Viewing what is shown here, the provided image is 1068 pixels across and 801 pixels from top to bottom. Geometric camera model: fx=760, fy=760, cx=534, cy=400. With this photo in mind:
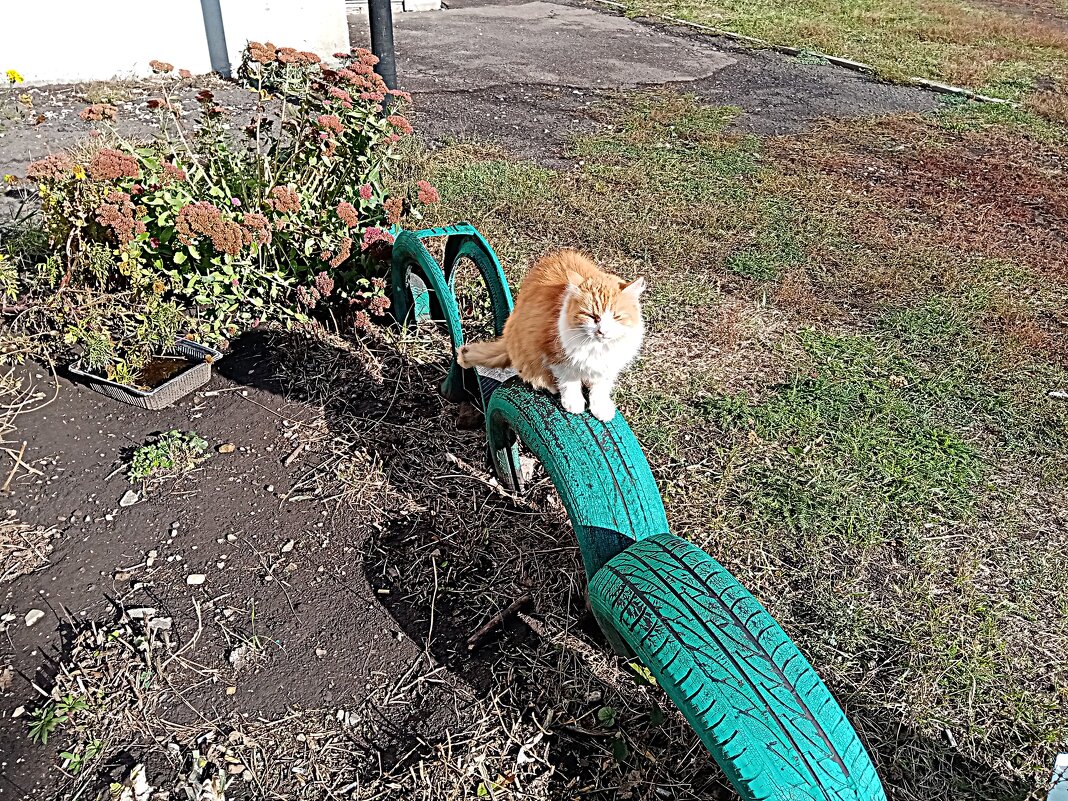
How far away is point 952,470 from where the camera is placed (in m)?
3.14

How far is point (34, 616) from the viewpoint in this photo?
7.93 feet

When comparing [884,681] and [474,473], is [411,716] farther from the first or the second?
[884,681]

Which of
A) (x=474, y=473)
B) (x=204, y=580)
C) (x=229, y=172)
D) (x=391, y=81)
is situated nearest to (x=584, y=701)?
(x=474, y=473)

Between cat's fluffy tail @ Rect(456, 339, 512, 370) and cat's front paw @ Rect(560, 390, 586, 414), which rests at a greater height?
cat's front paw @ Rect(560, 390, 586, 414)

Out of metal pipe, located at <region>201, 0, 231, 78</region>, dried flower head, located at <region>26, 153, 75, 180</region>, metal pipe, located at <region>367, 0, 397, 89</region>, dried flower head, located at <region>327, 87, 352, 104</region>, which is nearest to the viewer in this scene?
dried flower head, located at <region>26, 153, 75, 180</region>

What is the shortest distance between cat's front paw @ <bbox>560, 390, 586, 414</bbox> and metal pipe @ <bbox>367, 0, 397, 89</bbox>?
4.05 m

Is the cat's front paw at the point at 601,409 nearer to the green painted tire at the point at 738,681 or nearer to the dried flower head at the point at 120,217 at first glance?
the green painted tire at the point at 738,681

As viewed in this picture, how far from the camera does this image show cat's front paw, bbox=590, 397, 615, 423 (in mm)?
2455

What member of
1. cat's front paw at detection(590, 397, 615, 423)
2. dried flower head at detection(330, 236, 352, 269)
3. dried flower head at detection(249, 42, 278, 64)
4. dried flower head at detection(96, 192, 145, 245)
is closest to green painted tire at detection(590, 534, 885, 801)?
cat's front paw at detection(590, 397, 615, 423)

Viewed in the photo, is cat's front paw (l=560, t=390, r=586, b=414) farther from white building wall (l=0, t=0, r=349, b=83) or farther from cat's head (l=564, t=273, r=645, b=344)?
white building wall (l=0, t=0, r=349, b=83)

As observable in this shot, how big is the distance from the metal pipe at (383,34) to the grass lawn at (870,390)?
0.71 meters

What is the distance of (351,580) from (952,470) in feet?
7.99

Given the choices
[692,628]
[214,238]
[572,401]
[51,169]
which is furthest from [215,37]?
[692,628]

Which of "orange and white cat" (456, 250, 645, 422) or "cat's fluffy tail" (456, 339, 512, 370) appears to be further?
"cat's fluffy tail" (456, 339, 512, 370)
